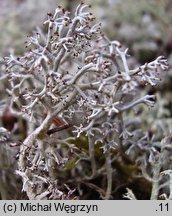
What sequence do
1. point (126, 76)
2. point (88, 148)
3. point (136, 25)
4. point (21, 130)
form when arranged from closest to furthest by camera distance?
1. point (126, 76)
2. point (88, 148)
3. point (21, 130)
4. point (136, 25)

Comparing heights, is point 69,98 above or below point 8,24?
below

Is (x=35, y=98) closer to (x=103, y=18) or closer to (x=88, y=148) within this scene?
(x=88, y=148)

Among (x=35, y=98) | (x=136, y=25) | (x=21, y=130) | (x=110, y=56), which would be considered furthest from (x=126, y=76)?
(x=136, y=25)

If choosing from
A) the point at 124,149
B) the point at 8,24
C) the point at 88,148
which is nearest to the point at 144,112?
the point at 124,149

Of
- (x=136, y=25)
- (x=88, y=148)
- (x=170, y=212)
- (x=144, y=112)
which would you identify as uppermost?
(x=136, y=25)

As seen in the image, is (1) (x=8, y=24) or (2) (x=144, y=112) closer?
(2) (x=144, y=112)

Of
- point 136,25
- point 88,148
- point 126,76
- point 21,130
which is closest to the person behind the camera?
point 126,76

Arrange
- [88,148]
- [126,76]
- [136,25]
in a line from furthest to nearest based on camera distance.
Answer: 1. [136,25]
2. [88,148]
3. [126,76]

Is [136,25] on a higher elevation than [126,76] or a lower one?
higher

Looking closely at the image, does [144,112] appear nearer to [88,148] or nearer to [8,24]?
[88,148]
